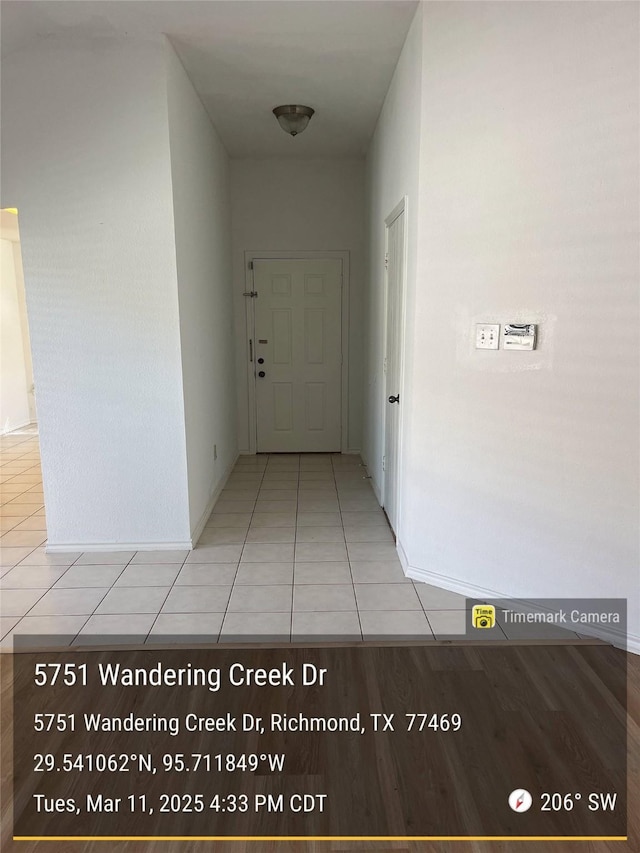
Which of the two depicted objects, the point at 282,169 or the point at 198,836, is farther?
the point at 282,169

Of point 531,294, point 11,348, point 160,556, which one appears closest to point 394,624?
point 160,556

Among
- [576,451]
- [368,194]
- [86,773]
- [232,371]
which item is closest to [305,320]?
[232,371]

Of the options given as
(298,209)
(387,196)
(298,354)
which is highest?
(298,209)

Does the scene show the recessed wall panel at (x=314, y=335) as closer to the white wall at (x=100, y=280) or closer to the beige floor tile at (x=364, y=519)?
the beige floor tile at (x=364, y=519)

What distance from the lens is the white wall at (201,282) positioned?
3.30 metres

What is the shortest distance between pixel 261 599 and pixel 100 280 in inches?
75.5

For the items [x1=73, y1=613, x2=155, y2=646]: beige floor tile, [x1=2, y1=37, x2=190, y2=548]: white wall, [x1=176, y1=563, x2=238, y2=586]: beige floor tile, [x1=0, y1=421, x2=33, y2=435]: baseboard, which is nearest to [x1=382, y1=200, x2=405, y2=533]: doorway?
[x1=176, y1=563, x2=238, y2=586]: beige floor tile

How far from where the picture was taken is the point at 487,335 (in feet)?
8.64

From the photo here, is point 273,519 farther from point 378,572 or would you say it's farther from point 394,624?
point 394,624

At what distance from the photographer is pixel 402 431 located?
3.27m

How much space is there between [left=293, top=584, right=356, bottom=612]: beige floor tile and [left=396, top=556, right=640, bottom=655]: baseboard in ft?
1.22

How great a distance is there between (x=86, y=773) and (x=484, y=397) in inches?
84.4

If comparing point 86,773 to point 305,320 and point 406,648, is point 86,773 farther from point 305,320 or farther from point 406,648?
point 305,320

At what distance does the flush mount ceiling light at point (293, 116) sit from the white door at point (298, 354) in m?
1.48
